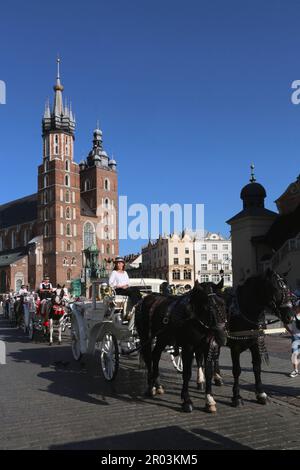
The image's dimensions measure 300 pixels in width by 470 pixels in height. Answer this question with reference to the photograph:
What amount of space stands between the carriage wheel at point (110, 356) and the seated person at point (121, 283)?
0.81 meters

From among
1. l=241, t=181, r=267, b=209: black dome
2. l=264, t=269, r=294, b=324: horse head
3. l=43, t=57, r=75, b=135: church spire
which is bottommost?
l=264, t=269, r=294, b=324: horse head

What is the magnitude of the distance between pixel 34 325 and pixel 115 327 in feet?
33.6

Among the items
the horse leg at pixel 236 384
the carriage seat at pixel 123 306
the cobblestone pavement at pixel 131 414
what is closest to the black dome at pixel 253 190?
the cobblestone pavement at pixel 131 414

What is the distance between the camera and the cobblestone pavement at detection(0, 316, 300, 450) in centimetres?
556

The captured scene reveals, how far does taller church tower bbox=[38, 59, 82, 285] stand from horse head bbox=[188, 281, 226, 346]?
82.5 m

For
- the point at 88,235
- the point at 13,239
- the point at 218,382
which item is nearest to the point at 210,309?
the point at 218,382

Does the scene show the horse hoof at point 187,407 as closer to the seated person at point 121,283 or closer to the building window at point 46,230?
the seated person at point 121,283

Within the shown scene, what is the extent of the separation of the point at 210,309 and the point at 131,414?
73.0 inches

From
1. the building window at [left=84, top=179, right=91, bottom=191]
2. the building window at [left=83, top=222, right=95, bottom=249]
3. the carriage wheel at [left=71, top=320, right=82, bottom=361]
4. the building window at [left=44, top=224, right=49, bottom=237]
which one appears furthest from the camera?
the building window at [left=84, top=179, right=91, bottom=191]

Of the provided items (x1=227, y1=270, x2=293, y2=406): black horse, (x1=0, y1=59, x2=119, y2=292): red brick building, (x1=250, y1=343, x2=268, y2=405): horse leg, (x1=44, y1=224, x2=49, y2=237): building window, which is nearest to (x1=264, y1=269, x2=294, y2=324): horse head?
(x1=227, y1=270, x2=293, y2=406): black horse

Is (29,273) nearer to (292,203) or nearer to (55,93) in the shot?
(55,93)

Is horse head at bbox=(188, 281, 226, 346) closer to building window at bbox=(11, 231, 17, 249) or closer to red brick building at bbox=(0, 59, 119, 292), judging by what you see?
red brick building at bbox=(0, 59, 119, 292)

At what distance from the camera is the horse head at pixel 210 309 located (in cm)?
691
